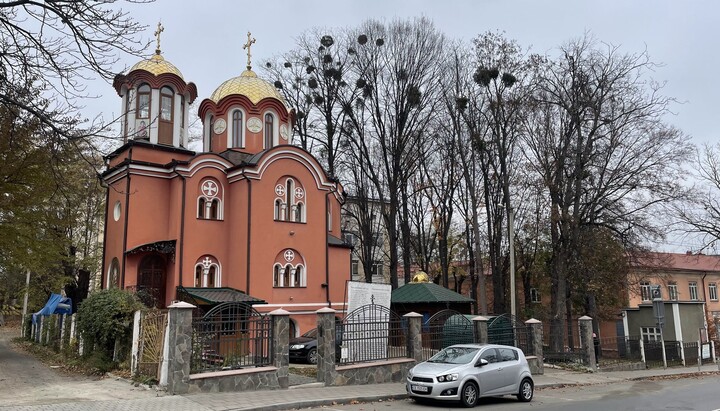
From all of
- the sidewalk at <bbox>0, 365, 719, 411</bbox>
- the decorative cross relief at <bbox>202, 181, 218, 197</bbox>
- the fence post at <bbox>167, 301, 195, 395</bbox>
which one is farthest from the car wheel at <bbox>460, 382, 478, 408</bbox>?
the decorative cross relief at <bbox>202, 181, 218, 197</bbox>

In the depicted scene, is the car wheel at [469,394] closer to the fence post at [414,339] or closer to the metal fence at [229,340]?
the fence post at [414,339]

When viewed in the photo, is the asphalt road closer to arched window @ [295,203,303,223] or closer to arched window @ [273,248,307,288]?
arched window @ [273,248,307,288]

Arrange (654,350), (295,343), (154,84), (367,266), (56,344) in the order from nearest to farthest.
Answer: (295,343), (56,344), (154,84), (654,350), (367,266)

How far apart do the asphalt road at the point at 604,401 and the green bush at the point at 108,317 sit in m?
6.41

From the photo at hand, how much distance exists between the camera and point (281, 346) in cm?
1373

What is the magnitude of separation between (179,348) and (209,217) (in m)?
13.1

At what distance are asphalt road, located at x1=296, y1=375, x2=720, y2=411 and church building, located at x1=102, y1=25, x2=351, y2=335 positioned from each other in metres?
10.5

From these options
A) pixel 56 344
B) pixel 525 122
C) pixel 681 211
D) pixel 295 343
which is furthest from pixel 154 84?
pixel 681 211

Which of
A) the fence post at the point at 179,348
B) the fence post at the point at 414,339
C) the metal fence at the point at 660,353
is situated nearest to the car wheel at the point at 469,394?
the fence post at the point at 414,339

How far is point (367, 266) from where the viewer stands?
33906mm

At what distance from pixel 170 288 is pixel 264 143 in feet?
28.4

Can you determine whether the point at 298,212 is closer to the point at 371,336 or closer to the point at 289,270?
the point at 289,270

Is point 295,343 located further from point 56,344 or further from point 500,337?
point 56,344

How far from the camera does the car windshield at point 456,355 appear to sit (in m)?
13.2
